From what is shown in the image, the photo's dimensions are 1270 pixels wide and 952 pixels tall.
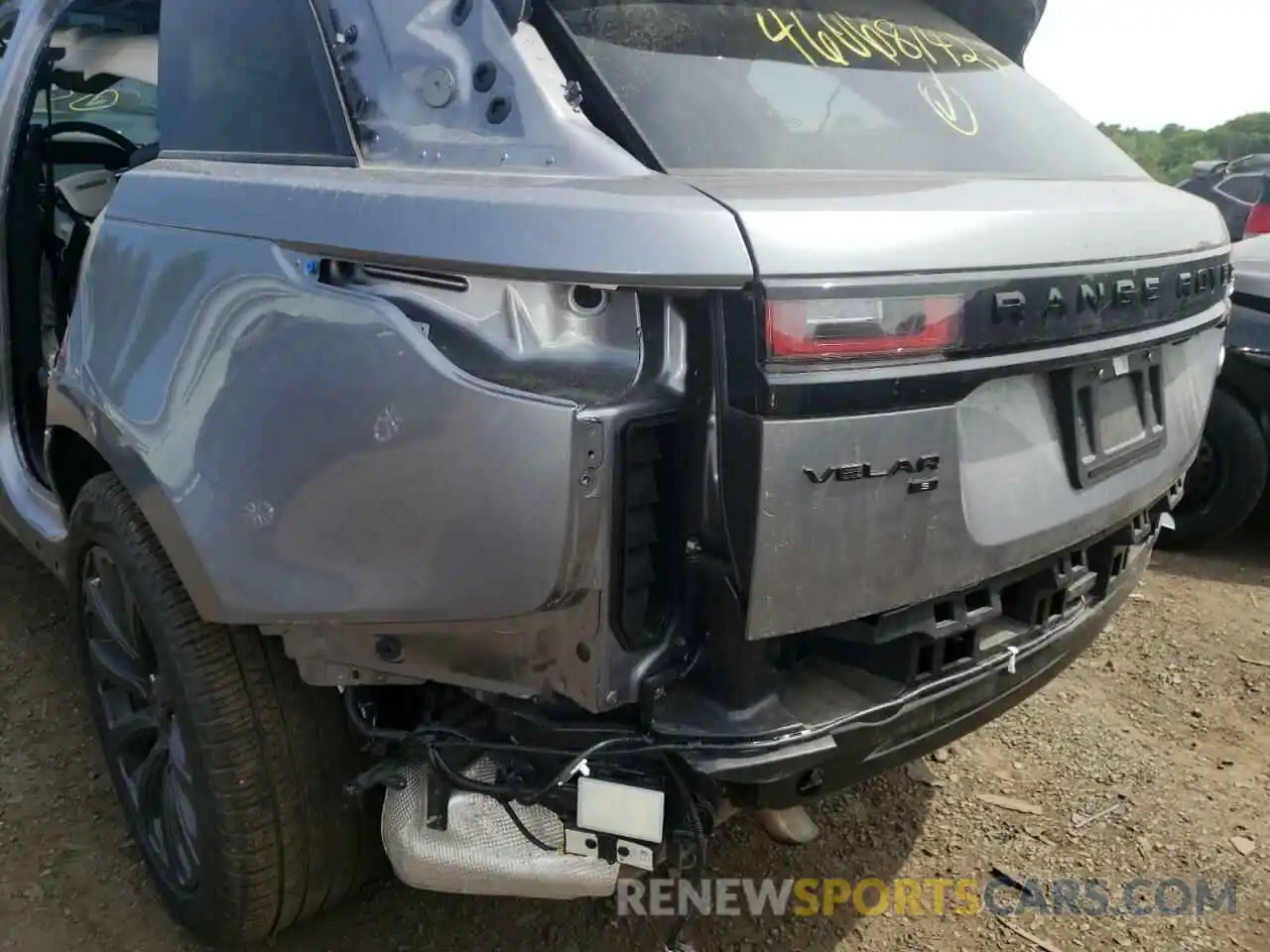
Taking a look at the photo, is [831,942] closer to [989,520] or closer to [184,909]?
[989,520]

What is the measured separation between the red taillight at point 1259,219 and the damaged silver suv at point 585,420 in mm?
4188

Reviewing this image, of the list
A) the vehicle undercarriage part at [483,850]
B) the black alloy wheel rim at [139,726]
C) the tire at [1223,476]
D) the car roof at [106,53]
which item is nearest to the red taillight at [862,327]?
the vehicle undercarriage part at [483,850]

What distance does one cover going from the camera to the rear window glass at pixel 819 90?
1.76m

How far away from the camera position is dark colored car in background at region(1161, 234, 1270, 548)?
421cm

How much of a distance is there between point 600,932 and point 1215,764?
71.1 inches

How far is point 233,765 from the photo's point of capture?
1926 millimetres

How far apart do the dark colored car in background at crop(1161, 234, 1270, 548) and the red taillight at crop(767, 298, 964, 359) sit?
10.3 ft

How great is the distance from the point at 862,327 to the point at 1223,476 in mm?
3470

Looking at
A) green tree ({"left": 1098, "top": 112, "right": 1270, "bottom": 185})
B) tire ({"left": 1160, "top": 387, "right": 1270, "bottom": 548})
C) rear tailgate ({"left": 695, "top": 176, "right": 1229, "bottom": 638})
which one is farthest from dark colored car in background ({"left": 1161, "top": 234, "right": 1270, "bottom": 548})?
green tree ({"left": 1098, "top": 112, "right": 1270, "bottom": 185})

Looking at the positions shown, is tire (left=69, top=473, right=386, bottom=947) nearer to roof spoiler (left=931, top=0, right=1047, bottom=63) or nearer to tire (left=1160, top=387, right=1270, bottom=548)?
roof spoiler (left=931, top=0, right=1047, bottom=63)

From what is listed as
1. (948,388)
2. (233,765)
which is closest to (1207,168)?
(948,388)

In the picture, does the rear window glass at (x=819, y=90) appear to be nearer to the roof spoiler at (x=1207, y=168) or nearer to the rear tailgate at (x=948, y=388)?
the rear tailgate at (x=948, y=388)

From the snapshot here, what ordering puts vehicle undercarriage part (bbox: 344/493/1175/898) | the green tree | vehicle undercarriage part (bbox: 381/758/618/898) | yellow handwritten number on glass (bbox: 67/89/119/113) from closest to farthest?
vehicle undercarriage part (bbox: 344/493/1175/898) → vehicle undercarriage part (bbox: 381/758/618/898) → yellow handwritten number on glass (bbox: 67/89/119/113) → the green tree

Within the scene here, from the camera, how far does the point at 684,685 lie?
163 centimetres
